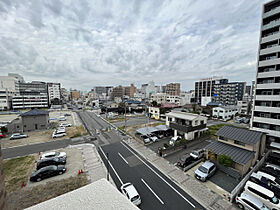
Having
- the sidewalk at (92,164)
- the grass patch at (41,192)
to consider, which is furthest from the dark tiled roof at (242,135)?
the grass patch at (41,192)

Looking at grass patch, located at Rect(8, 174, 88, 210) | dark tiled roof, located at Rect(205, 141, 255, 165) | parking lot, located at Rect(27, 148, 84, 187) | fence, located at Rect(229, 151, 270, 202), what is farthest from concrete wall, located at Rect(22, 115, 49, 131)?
fence, located at Rect(229, 151, 270, 202)

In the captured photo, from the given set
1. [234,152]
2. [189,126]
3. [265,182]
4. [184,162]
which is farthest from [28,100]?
[265,182]

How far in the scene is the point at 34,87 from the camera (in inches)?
4021

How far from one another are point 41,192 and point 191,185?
1628 centimetres

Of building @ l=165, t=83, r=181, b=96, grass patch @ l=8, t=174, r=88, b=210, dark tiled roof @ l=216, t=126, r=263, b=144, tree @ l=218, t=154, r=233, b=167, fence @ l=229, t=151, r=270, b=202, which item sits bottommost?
grass patch @ l=8, t=174, r=88, b=210

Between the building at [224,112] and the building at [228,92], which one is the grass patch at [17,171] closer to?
the building at [224,112]

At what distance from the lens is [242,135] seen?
57.1 ft

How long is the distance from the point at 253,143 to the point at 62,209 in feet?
70.2

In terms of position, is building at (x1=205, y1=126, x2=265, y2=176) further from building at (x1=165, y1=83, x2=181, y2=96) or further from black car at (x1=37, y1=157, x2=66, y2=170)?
building at (x1=165, y1=83, x2=181, y2=96)

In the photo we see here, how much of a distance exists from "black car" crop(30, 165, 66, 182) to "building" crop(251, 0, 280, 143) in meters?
34.5

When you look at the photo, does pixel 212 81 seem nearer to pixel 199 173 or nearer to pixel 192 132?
pixel 192 132

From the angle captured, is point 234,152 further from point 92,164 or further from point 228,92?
point 228,92

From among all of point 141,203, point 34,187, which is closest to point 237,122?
point 141,203

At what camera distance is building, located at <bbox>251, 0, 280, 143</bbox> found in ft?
68.7
